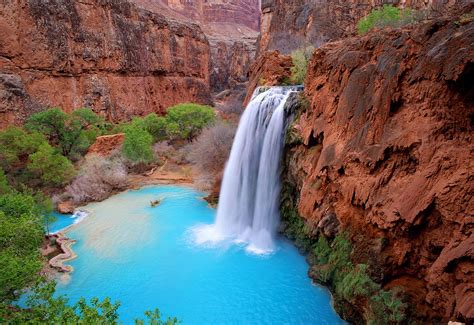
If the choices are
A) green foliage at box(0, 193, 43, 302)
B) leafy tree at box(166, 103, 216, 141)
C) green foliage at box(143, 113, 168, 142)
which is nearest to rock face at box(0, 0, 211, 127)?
green foliage at box(143, 113, 168, 142)

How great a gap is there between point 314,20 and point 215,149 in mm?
19331

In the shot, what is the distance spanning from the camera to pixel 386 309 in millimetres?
6195

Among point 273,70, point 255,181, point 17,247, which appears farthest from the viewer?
point 273,70

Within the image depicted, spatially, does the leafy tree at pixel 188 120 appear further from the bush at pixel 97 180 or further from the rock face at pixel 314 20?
the rock face at pixel 314 20

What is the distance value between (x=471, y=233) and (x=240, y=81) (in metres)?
54.2

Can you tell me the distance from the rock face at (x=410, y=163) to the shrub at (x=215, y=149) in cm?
1036

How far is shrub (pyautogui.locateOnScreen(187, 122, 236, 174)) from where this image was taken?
19.4 metres

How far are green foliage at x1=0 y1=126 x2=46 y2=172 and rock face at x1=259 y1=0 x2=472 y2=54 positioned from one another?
69.0 ft

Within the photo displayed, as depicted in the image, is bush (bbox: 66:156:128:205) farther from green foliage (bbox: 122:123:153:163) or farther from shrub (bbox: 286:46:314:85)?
shrub (bbox: 286:46:314:85)

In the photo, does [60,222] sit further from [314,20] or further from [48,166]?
[314,20]

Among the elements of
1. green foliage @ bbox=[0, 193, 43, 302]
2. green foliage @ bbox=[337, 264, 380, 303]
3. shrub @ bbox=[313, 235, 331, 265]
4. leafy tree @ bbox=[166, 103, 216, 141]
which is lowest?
shrub @ bbox=[313, 235, 331, 265]

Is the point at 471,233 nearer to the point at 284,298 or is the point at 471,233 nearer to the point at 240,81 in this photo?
the point at 284,298

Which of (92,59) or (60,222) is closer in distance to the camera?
(60,222)

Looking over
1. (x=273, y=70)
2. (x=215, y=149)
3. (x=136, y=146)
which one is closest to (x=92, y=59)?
(x=136, y=146)
